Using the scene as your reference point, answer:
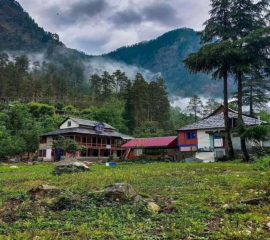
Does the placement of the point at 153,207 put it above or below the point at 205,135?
below

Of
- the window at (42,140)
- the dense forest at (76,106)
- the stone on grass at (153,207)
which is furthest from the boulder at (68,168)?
the window at (42,140)

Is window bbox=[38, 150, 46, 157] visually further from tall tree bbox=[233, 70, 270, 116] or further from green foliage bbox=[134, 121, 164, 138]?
tall tree bbox=[233, 70, 270, 116]

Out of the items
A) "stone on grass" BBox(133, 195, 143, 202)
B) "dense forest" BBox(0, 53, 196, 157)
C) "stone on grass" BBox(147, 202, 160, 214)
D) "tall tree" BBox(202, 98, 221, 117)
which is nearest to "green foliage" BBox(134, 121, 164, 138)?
"dense forest" BBox(0, 53, 196, 157)

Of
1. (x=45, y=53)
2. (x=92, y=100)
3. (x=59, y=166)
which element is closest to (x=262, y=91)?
(x=59, y=166)

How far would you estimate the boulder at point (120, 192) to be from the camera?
25.7ft

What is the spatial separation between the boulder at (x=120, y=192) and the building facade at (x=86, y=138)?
38.1m

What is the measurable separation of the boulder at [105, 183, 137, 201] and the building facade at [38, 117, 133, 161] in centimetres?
3809

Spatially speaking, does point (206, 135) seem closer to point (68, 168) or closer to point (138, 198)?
point (68, 168)

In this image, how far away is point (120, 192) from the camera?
7879mm

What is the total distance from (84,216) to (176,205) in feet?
7.30

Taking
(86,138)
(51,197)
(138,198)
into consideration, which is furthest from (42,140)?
(138,198)

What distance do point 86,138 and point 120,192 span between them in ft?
137

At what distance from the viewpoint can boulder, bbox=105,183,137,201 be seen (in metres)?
7.82

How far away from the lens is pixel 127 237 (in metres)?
4.83
